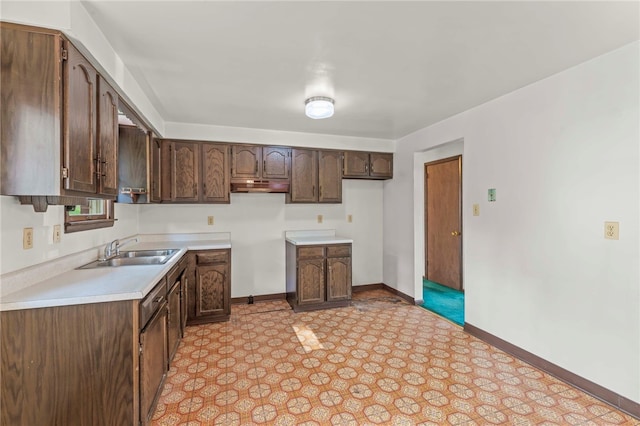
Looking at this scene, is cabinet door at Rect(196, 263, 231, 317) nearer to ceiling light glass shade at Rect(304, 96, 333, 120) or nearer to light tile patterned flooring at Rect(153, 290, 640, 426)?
light tile patterned flooring at Rect(153, 290, 640, 426)

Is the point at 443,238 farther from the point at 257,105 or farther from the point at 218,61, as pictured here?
the point at 218,61

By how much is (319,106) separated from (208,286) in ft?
7.61

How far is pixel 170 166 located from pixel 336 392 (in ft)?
10.1

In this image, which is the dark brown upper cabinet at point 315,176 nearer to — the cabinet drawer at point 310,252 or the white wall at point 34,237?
the cabinet drawer at point 310,252

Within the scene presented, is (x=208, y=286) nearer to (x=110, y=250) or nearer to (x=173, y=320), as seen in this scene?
(x=173, y=320)

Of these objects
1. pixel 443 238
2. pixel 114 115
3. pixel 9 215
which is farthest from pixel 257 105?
pixel 443 238

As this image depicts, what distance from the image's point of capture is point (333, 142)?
4383 mm

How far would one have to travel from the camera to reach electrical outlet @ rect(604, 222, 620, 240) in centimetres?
206

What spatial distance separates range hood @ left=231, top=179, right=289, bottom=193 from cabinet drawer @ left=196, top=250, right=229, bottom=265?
2.76 feet

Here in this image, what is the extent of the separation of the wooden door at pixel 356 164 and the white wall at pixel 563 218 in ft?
4.88

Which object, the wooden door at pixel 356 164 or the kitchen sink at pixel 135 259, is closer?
the kitchen sink at pixel 135 259

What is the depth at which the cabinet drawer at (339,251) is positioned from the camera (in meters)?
4.06

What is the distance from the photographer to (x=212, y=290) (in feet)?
11.5

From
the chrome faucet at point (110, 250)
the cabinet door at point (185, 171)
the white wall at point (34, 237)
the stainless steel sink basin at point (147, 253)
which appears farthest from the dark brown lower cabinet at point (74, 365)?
the cabinet door at point (185, 171)
